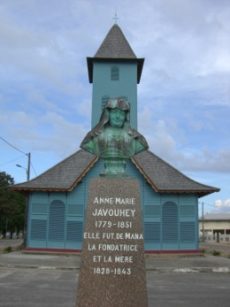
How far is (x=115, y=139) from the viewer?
8.35 meters

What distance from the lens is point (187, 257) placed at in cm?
2705

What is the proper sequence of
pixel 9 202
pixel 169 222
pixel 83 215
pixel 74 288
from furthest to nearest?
pixel 9 202, pixel 169 222, pixel 83 215, pixel 74 288

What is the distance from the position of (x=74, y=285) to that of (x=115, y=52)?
880 inches

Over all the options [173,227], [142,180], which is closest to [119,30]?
[142,180]

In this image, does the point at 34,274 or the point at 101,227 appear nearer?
the point at 101,227

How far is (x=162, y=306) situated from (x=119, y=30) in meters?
28.2

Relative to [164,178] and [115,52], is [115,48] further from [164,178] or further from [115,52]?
[164,178]

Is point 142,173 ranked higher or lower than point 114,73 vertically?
lower

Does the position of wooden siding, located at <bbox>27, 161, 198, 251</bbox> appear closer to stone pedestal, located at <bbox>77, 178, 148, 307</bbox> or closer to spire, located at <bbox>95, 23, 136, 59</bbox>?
spire, located at <bbox>95, 23, 136, 59</bbox>

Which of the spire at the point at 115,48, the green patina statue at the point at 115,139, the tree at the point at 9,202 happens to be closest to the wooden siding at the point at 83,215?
the spire at the point at 115,48

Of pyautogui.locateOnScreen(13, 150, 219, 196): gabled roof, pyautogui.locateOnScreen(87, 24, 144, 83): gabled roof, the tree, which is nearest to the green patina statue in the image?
pyautogui.locateOnScreen(13, 150, 219, 196): gabled roof

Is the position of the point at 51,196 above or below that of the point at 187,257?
above

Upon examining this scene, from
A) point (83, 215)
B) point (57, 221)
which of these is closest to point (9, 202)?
point (57, 221)

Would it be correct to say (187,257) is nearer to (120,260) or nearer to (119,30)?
(119,30)
